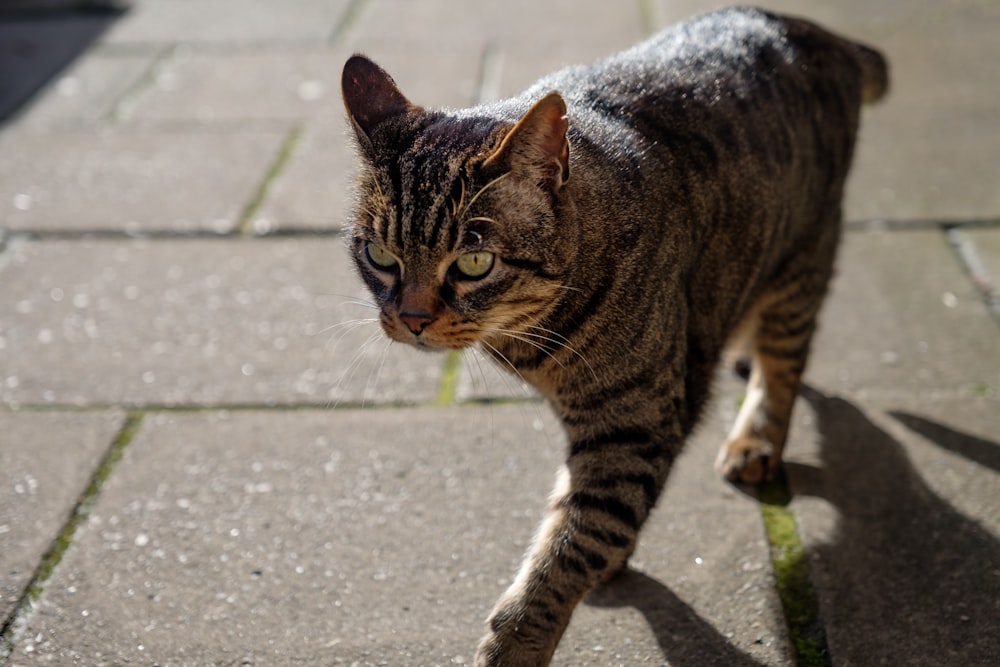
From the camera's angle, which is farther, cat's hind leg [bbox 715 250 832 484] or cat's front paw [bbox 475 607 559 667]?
cat's hind leg [bbox 715 250 832 484]

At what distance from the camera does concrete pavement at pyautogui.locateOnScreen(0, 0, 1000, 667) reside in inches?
89.0

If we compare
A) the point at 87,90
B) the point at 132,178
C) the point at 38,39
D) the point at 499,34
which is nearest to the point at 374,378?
the point at 132,178

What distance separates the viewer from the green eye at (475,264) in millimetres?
2004

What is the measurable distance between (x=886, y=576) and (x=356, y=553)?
1.23 metres

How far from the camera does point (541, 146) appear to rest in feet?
6.36

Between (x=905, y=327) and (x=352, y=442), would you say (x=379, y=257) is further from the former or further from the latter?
(x=905, y=327)

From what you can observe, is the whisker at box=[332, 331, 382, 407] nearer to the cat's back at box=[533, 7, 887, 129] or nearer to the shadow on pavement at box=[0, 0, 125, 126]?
the cat's back at box=[533, 7, 887, 129]

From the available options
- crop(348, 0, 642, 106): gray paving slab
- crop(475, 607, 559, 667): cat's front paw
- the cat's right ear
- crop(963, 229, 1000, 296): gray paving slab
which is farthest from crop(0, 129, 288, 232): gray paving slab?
crop(963, 229, 1000, 296): gray paving slab

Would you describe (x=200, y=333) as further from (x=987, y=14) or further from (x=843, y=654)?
(x=987, y=14)

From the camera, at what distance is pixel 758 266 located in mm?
2488

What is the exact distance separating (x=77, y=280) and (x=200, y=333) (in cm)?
60

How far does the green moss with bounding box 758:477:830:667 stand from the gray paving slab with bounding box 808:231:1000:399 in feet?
1.79

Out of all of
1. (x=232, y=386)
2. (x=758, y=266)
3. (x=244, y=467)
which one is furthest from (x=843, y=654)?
(x=232, y=386)

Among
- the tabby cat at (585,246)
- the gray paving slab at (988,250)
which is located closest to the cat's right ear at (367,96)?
the tabby cat at (585,246)
